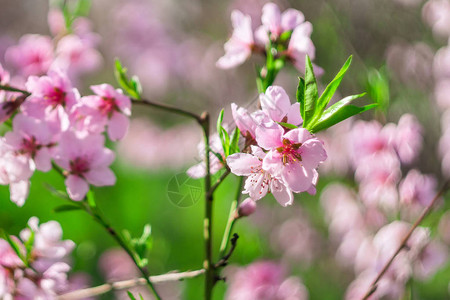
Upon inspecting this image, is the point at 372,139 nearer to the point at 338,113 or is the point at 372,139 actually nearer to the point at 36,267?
the point at 338,113

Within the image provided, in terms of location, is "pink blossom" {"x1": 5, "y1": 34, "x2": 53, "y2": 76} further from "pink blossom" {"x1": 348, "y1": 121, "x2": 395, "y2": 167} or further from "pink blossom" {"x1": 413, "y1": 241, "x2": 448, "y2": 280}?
"pink blossom" {"x1": 413, "y1": 241, "x2": 448, "y2": 280}

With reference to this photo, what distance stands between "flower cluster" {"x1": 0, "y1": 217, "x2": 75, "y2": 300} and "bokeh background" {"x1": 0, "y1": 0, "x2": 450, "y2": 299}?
291mm

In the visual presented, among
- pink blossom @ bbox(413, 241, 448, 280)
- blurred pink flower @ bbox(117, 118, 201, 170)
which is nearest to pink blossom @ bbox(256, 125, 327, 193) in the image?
pink blossom @ bbox(413, 241, 448, 280)

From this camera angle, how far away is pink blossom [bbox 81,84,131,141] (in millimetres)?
809

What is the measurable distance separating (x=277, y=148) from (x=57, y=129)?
1.17 feet

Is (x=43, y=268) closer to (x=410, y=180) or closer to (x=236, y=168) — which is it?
(x=236, y=168)

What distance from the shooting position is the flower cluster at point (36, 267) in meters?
0.87

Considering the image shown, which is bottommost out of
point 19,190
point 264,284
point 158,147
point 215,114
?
point 158,147

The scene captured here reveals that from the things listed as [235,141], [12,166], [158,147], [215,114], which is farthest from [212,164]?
[158,147]

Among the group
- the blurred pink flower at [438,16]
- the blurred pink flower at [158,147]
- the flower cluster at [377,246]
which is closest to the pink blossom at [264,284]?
the flower cluster at [377,246]

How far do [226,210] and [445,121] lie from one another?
1476mm

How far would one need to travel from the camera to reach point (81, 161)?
2.71 ft

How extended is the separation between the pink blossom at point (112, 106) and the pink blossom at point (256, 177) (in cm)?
24

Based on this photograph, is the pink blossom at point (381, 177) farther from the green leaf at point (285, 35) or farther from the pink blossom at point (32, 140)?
the pink blossom at point (32, 140)
